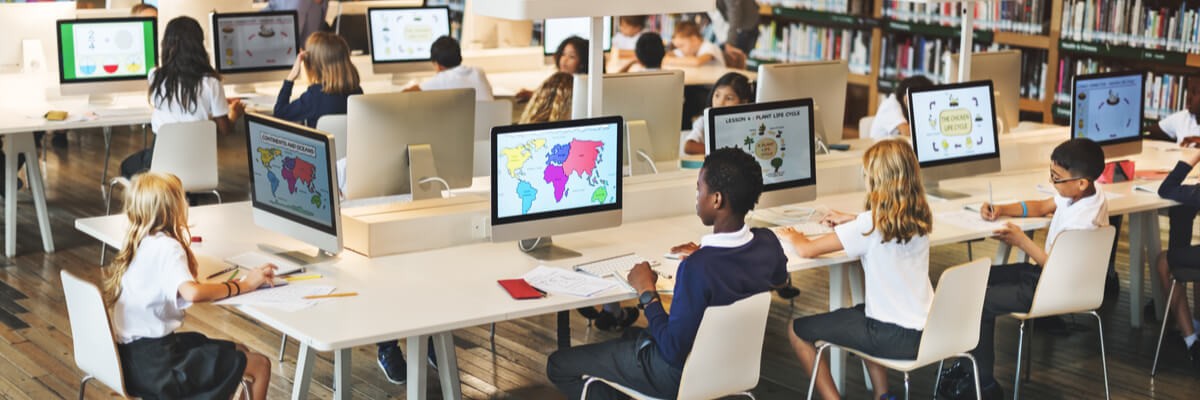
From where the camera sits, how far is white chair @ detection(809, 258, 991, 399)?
3.59 metres

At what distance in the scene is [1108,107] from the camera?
534cm

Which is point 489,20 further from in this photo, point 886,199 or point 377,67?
point 886,199

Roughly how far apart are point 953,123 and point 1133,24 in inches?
120

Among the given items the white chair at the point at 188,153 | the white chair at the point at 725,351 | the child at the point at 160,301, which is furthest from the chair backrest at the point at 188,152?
the white chair at the point at 725,351

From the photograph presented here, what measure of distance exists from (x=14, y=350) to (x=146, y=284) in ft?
5.32

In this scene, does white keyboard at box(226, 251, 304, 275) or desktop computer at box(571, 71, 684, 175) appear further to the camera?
desktop computer at box(571, 71, 684, 175)

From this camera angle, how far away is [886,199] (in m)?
3.73

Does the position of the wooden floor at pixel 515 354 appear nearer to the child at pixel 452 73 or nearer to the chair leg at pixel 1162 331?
the chair leg at pixel 1162 331

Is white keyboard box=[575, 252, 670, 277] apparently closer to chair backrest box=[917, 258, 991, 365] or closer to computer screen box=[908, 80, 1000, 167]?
chair backrest box=[917, 258, 991, 365]

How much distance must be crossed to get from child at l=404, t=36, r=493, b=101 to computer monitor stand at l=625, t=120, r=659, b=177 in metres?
Answer: 1.40

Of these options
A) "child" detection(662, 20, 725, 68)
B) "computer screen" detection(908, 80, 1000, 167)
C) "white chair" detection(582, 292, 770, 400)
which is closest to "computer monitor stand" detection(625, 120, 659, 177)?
"computer screen" detection(908, 80, 1000, 167)

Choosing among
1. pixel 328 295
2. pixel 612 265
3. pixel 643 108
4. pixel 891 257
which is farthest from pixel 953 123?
pixel 328 295

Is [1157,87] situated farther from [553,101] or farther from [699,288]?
[699,288]

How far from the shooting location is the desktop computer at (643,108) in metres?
5.16
